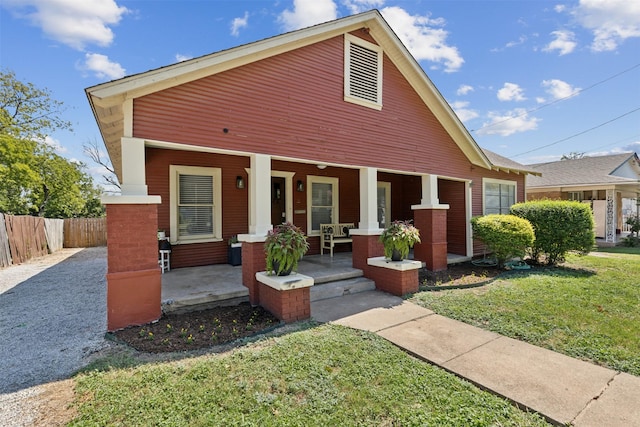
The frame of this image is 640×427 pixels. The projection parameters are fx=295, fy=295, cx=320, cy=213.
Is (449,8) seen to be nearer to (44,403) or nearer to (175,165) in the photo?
(175,165)

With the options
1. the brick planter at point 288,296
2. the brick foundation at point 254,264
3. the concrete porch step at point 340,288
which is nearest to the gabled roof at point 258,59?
the brick foundation at point 254,264

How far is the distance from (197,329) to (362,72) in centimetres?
624

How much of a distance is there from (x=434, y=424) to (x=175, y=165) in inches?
275

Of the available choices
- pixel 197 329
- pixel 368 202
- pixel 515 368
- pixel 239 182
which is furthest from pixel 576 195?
pixel 197 329

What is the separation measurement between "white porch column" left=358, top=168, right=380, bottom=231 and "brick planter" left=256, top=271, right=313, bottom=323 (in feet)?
8.47

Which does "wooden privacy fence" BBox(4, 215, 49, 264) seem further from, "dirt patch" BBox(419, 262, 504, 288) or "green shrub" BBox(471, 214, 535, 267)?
"green shrub" BBox(471, 214, 535, 267)

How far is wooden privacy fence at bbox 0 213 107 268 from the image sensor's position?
33.6ft

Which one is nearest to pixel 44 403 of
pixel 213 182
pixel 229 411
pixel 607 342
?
pixel 229 411

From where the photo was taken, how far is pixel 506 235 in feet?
26.1

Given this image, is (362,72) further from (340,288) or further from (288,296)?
(288,296)

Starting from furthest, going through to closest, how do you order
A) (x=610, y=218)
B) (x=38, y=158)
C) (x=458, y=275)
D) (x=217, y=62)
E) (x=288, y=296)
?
1. (x=38, y=158)
2. (x=610, y=218)
3. (x=458, y=275)
4. (x=217, y=62)
5. (x=288, y=296)

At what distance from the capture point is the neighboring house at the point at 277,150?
4211mm

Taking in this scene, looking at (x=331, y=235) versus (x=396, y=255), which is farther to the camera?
(x=331, y=235)

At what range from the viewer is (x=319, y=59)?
617cm
